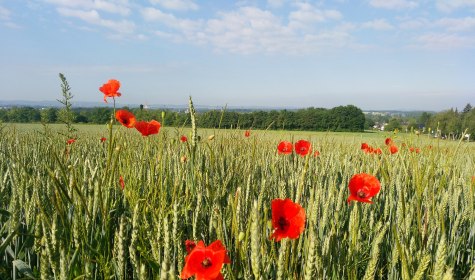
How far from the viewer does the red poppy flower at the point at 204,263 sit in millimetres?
581

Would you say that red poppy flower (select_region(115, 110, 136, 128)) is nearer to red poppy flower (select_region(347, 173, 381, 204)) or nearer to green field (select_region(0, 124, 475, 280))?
green field (select_region(0, 124, 475, 280))

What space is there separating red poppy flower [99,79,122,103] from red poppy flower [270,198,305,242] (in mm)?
1290

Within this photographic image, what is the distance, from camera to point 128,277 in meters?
1.23

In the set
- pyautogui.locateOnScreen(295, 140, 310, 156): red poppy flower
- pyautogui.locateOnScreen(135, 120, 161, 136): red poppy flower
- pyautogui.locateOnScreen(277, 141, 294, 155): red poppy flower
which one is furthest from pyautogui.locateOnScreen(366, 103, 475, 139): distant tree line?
pyautogui.locateOnScreen(135, 120, 161, 136): red poppy flower

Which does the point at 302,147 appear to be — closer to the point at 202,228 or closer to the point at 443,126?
the point at 202,228

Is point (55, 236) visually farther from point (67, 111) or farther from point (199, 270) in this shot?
point (67, 111)

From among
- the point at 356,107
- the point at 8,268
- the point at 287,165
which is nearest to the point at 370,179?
the point at 8,268

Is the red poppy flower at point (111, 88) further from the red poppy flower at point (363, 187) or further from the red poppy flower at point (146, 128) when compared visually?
the red poppy flower at point (363, 187)

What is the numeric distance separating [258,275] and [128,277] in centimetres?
88

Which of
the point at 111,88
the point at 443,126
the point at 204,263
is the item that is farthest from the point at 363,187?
the point at 443,126

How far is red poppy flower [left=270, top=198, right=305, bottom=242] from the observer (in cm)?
73

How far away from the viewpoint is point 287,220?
769 mm

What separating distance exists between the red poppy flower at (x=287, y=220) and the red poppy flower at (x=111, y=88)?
1.29 meters

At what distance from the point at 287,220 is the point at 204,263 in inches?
9.7
